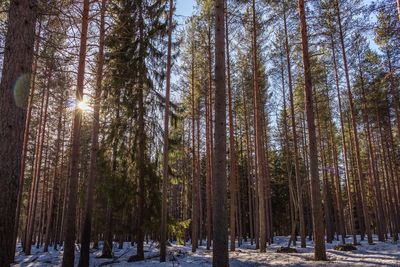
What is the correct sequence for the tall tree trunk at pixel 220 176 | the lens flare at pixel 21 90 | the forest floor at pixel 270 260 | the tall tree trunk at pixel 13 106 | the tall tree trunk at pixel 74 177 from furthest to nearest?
the forest floor at pixel 270 260, the tall tree trunk at pixel 74 177, the tall tree trunk at pixel 220 176, the lens flare at pixel 21 90, the tall tree trunk at pixel 13 106

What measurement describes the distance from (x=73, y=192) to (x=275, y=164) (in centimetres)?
3101

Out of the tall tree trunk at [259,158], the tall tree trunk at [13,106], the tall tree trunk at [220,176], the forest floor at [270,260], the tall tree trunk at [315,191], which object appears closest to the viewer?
the tall tree trunk at [13,106]

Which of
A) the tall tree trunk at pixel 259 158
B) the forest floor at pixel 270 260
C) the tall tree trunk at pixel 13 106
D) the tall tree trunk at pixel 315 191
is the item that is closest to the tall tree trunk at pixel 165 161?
the forest floor at pixel 270 260

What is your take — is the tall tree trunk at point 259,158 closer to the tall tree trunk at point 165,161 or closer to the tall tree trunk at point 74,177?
the tall tree trunk at point 165,161

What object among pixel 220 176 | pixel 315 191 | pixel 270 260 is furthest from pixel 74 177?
pixel 315 191

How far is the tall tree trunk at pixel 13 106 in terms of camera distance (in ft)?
14.3

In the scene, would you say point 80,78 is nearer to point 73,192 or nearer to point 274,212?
point 73,192

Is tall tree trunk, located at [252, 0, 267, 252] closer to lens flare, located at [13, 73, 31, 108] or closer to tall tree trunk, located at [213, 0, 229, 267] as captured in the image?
tall tree trunk, located at [213, 0, 229, 267]

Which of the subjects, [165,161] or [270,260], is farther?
[165,161]

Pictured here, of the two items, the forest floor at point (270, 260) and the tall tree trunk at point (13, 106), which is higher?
the tall tree trunk at point (13, 106)

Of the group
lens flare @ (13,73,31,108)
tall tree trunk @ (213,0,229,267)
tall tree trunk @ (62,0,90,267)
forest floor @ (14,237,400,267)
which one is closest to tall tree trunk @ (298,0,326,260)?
forest floor @ (14,237,400,267)

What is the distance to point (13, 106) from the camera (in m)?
Result: 4.55

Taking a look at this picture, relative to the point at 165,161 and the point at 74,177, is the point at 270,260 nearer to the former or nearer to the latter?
the point at 165,161

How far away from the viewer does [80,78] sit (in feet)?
30.9
